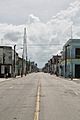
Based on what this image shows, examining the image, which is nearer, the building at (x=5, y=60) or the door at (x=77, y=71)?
the door at (x=77, y=71)

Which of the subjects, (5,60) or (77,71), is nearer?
(77,71)

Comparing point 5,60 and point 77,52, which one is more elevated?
point 77,52

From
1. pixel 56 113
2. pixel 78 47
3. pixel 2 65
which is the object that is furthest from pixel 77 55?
pixel 56 113

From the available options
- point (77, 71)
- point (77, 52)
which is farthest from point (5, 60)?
point (77, 71)

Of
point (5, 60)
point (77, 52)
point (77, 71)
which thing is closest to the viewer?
point (77, 71)

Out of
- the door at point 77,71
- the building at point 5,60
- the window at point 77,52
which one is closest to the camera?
the door at point 77,71

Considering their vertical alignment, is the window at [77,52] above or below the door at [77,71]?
above

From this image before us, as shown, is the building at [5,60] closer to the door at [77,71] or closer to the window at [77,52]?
the door at [77,71]

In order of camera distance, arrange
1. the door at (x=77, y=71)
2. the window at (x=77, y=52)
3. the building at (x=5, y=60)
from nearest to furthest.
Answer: the door at (x=77, y=71) < the window at (x=77, y=52) < the building at (x=5, y=60)

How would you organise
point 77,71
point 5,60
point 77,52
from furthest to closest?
1. point 5,60
2. point 77,52
3. point 77,71

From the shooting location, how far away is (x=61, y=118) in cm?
1441

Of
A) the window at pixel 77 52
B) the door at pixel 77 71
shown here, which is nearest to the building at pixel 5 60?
the door at pixel 77 71

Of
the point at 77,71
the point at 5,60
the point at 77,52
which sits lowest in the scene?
the point at 77,71

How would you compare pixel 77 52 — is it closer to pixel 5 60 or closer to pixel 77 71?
pixel 77 71
